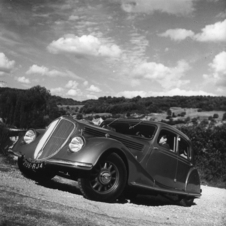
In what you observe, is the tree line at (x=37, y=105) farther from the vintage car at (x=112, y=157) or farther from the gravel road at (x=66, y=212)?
the gravel road at (x=66, y=212)

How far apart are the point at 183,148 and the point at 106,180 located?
2.99 metres

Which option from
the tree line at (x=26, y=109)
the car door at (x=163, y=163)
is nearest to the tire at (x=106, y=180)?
the car door at (x=163, y=163)

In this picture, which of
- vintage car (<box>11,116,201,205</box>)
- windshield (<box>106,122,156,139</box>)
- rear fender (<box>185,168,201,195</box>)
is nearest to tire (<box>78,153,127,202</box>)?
vintage car (<box>11,116,201,205</box>)

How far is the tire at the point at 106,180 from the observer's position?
4.77m

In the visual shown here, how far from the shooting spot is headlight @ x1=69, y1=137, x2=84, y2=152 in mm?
4828

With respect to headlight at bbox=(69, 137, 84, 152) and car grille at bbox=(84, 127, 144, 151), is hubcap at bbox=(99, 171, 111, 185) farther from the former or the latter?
car grille at bbox=(84, 127, 144, 151)

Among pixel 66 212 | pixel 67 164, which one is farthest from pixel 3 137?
pixel 66 212

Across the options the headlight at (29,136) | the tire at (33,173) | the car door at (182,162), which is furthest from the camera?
the car door at (182,162)

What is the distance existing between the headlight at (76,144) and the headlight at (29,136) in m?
1.47

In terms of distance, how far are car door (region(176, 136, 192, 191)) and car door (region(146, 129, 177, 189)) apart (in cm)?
20

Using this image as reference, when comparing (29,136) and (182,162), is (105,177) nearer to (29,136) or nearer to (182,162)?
(29,136)

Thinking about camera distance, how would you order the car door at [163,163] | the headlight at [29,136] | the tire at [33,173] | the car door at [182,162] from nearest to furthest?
the car door at [163,163], the headlight at [29,136], the tire at [33,173], the car door at [182,162]

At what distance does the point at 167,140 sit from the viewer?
22.2ft

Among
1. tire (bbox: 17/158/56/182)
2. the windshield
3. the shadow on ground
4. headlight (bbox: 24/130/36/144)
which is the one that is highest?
the windshield
